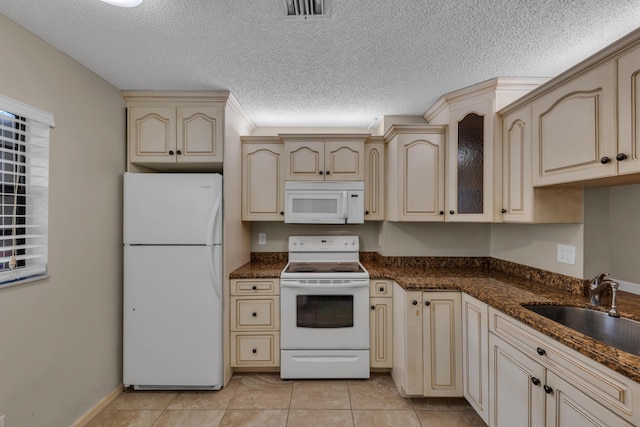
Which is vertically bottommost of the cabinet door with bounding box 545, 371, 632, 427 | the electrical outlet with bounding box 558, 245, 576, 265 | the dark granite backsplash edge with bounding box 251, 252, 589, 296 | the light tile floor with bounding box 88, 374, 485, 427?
the light tile floor with bounding box 88, 374, 485, 427

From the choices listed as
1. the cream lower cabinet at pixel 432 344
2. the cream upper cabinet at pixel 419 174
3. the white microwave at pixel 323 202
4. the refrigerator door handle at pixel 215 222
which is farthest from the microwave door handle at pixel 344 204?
the refrigerator door handle at pixel 215 222

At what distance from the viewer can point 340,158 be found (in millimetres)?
2629

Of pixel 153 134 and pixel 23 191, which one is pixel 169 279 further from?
pixel 153 134

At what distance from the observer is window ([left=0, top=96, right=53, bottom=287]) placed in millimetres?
1423

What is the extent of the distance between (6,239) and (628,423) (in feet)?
8.65

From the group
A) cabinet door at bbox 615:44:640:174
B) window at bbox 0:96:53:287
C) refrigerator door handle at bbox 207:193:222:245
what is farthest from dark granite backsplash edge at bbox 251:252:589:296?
window at bbox 0:96:53:287

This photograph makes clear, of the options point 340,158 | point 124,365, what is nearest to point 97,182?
point 124,365

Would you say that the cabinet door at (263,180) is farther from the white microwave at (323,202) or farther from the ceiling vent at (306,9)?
the ceiling vent at (306,9)

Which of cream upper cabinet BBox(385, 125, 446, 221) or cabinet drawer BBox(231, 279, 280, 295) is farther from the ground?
cream upper cabinet BBox(385, 125, 446, 221)

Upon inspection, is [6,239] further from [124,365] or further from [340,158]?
[340,158]

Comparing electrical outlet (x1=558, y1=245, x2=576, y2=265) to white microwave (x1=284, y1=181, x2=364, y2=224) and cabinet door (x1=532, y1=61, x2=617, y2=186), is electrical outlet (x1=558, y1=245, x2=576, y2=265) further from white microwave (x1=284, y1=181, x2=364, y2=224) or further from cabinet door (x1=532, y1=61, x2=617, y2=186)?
white microwave (x1=284, y1=181, x2=364, y2=224)

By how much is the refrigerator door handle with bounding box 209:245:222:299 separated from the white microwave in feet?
2.26

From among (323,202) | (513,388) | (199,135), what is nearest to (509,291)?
(513,388)

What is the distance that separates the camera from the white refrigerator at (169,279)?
213cm
